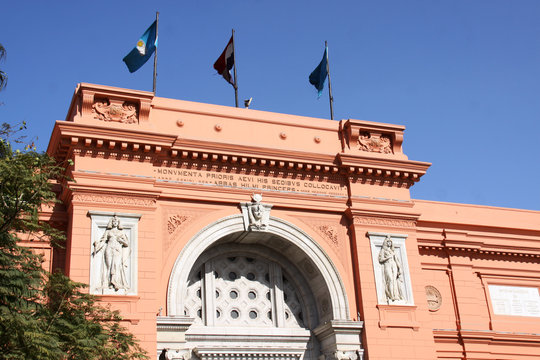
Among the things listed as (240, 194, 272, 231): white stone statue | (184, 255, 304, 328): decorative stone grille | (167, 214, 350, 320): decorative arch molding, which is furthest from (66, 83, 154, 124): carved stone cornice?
(184, 255, 304, 328): decorative stone grille

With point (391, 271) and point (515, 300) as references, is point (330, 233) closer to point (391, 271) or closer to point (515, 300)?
point (391, 271)

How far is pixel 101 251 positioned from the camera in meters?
16.1

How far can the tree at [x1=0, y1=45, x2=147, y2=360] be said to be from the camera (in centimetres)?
1226

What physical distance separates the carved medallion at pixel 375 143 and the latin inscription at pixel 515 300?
592 centimetres

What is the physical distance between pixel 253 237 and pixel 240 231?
695 millimetres

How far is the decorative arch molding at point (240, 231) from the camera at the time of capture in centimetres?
1689

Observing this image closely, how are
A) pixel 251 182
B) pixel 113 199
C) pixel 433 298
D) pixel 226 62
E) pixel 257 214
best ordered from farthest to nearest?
1. pixel 226 62
2. pixel 433 298
3. pixel 251 182
4. pixel 257 214
5. pixel 113 199

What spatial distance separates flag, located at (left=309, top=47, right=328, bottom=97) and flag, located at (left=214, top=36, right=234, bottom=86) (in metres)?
3.28

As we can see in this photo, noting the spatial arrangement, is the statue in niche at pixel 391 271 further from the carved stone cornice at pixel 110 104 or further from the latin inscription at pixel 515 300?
the carved stone cornice at pixel 110 104

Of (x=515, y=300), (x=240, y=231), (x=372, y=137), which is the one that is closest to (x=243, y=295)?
(x=240, y=231)

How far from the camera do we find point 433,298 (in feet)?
69.2

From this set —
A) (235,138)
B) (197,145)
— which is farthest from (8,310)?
(235,138)

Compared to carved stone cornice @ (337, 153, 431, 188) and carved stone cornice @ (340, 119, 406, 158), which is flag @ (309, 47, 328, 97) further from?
carved stone cornice @ (337, 153, 431, 188)

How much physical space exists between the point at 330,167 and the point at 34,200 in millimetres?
8583
